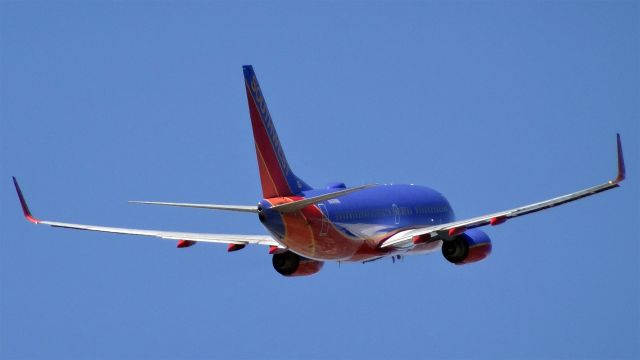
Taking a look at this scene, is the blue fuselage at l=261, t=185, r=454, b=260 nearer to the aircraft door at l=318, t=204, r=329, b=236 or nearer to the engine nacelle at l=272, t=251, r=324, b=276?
the aircraft door at l=318, t=204, r=329, b=236

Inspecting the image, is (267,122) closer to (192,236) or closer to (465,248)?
(192,236)

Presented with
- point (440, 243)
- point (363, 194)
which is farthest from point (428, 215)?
point (363, 194)

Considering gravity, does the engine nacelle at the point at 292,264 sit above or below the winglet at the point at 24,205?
below

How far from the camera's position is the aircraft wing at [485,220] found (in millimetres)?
65812

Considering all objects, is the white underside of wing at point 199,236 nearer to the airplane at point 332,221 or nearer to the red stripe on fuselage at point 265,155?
the airplane at point 332,221

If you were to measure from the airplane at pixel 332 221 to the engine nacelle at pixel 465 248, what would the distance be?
53mm

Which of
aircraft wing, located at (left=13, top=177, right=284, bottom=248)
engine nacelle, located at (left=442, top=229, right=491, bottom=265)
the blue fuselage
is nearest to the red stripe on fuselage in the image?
the blue fuselage

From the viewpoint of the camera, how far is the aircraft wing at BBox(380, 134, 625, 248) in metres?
65.8

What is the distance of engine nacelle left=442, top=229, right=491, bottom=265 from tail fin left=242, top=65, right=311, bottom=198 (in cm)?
1071

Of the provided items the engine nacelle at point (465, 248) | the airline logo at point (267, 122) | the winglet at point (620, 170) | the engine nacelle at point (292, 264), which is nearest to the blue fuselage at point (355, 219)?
the airline logo at point (267, 122)

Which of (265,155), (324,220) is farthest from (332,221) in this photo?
(265,155)

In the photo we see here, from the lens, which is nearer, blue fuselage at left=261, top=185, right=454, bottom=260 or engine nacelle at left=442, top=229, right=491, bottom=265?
blue fuselage at left=261, top=185, right=454, bottom=260

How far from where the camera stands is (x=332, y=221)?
72125mm

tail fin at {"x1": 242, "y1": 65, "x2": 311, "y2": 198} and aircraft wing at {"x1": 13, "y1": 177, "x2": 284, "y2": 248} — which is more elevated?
tail fin at {"x1": 242, "y1": 65, "x2": 311, "y2": 198}
